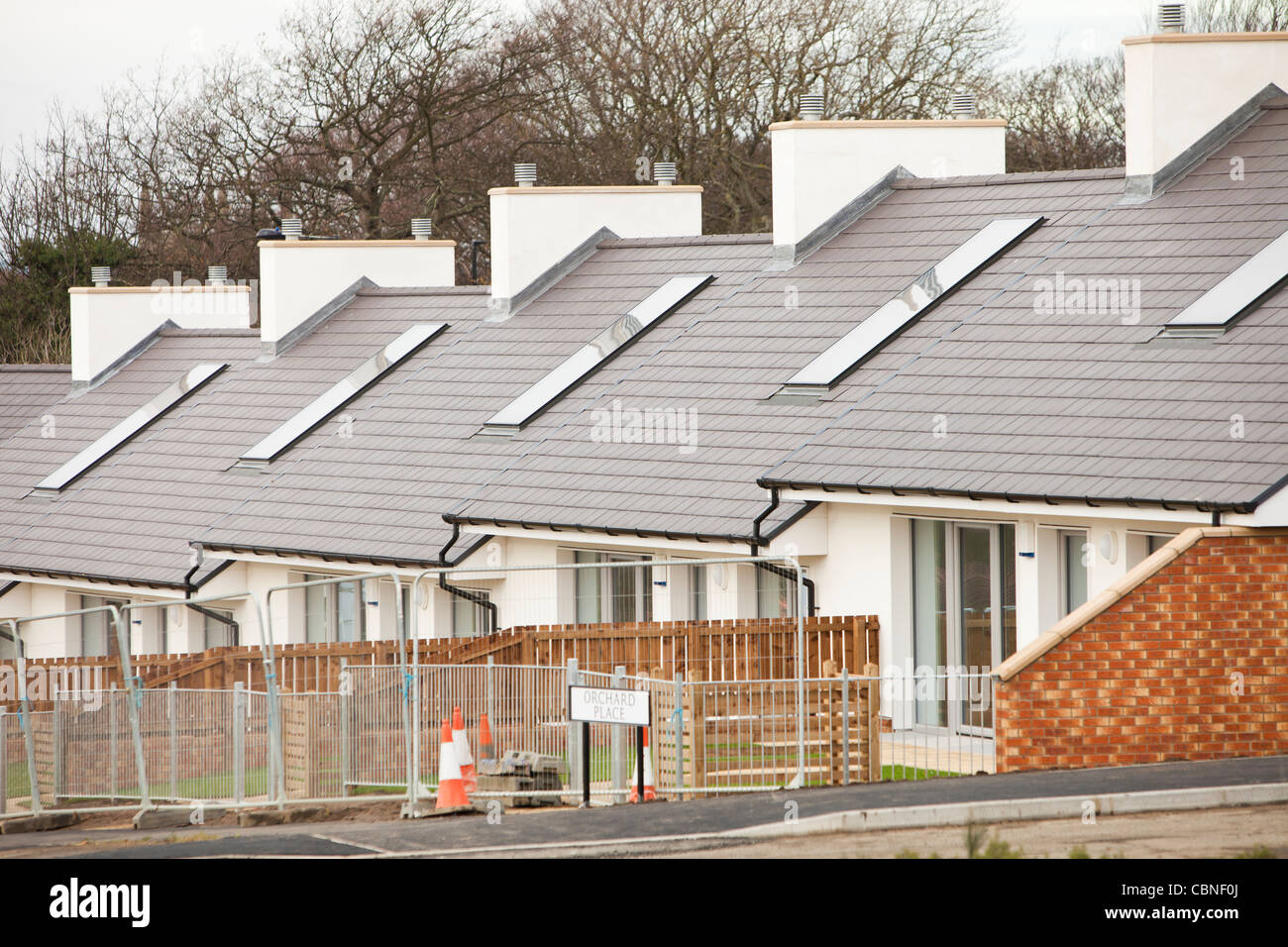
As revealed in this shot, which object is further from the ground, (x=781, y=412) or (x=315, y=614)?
(x=781, y=412)

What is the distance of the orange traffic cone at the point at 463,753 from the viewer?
16.4 m

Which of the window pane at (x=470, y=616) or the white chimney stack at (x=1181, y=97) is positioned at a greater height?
the white chimney stack at (x=1181, y=97)

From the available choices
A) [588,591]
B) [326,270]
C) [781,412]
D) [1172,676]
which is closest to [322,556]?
[588,591]

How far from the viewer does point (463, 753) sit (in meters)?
16.6

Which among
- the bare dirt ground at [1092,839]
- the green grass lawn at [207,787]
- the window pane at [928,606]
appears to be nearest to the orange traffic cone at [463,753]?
the green grass lawn at [207,787]

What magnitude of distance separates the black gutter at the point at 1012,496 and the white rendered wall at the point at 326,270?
15.0 metres

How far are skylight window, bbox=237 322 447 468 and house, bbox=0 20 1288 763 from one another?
6 cm

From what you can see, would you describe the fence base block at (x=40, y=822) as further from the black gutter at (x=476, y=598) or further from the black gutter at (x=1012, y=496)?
the black gutter at (x=1012, y=496)

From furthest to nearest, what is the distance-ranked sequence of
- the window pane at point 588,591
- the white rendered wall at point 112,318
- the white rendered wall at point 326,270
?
the white rendered wall at point 112,318 → the white rendered wall at point 326,270 → the window pane at point 588,591

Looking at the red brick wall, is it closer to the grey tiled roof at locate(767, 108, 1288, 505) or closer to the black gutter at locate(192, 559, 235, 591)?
the grey tiled roof at locate(767, 108, 1288, 505)

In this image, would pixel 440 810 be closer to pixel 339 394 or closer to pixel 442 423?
pixel 442 423

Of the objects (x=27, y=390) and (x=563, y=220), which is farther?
(x=27, y=390)

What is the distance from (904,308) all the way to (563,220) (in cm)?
864

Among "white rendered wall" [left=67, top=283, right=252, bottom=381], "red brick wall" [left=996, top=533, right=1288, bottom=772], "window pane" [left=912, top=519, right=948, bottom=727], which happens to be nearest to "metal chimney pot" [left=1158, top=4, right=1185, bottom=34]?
"window pane" [left=912, top=519, right=948, bottom=727]
